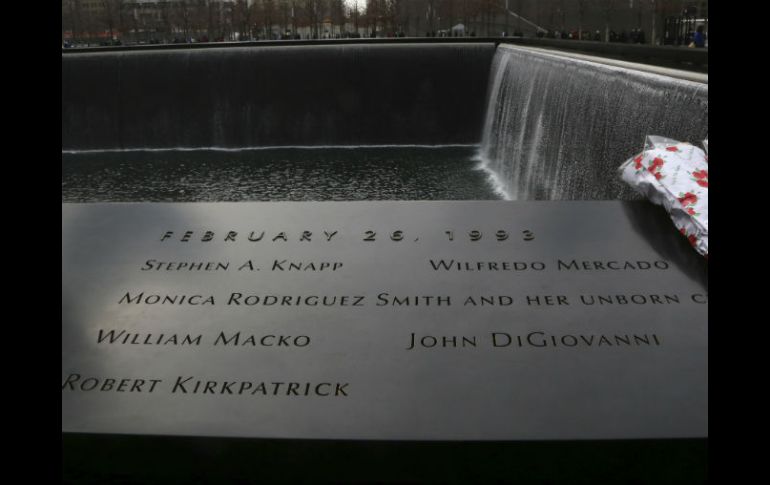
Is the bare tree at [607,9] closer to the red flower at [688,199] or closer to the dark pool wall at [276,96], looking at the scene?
the dark pool wall at [276,96]

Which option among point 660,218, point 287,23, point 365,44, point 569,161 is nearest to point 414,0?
point 287,23

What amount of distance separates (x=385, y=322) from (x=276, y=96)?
14.4 metres

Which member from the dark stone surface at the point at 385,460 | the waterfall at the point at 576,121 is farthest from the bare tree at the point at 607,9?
the dark stone surface at the point at 385,460

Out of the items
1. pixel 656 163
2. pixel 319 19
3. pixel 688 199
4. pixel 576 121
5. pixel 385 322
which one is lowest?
pixel 385 322

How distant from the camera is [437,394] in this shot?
6.26 feet

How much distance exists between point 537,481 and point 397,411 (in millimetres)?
342

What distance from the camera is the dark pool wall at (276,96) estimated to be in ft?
51.4

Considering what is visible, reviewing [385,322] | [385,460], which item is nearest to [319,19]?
[385,322]

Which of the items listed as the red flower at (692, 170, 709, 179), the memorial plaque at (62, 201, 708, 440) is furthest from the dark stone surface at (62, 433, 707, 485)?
the red flower at (692, 170, 709, 179)

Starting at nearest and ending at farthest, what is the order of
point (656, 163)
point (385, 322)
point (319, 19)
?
point (385, 322)
point (656, 163)
point (319, 19)

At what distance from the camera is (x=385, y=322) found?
7.34 ft

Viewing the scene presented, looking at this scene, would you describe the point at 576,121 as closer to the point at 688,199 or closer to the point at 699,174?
the point at 699,174

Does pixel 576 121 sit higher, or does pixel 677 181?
pixel 576 121

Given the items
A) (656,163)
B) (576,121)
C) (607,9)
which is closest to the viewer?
(656,163)
